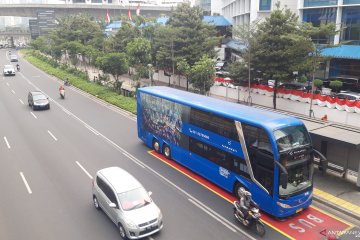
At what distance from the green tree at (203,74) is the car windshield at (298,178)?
759 inches

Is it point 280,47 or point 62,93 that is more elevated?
point 280,47

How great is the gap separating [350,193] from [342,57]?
28.1 m

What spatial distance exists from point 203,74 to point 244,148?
18504 millimetres

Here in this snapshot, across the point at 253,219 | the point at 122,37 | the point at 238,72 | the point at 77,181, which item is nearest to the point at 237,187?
the point at 253,219

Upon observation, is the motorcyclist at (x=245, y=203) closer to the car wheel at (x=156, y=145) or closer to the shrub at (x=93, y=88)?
the car wheel at (x=156, y=145)

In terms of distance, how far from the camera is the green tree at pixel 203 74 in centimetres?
3155

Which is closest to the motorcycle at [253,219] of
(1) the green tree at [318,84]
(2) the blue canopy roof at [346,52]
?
(1) the green tree at [318,84]

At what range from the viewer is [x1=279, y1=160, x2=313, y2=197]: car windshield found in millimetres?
12945

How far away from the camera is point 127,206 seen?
12.4m

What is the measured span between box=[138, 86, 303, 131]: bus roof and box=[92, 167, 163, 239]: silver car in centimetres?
498

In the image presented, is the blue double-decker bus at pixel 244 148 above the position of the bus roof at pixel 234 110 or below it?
below

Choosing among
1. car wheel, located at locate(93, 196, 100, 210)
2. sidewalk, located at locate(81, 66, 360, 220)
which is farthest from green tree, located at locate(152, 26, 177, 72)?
car wheel, located at locate(93, 196, 100, 210)

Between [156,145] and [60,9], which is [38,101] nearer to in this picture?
[156,145]

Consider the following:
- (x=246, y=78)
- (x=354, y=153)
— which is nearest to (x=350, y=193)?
(x=354, y=153)
